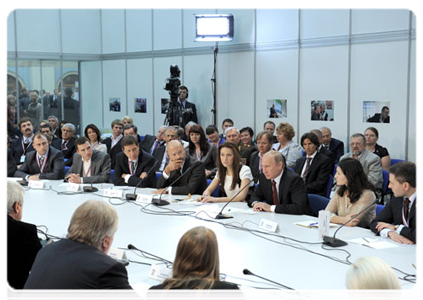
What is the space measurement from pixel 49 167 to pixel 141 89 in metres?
6.92

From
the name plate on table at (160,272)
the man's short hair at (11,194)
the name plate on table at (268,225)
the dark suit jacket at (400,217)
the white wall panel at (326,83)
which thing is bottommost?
the name plate on table at (160,272)

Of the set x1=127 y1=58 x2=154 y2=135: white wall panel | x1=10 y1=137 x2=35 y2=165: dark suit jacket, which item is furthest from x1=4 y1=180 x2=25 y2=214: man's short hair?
x1=127 y1=58 x2=154 y2=135: white wall panel

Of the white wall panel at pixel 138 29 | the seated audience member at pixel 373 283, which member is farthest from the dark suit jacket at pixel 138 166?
the white wall panel at pixel 138 29

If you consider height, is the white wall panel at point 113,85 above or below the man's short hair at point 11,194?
above

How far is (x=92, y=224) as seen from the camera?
2.81m

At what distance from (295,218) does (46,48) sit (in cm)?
1132

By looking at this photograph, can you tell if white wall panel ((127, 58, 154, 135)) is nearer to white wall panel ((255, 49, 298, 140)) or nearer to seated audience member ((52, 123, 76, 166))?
white wall panel ((255, 49, 298, 140))

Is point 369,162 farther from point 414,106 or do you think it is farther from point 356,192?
point 356,192

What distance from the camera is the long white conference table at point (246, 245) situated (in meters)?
3.38

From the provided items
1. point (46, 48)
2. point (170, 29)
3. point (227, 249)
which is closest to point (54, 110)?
point (46, 48)

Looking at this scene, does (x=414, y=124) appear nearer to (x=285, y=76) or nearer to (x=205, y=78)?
(x=285, y=76)

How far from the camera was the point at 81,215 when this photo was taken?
2.84 metres

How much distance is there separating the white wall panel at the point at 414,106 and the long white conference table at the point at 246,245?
4.16m

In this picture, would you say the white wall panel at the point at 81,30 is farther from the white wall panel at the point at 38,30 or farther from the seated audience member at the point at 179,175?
the seated audience member at the point at 179,175
